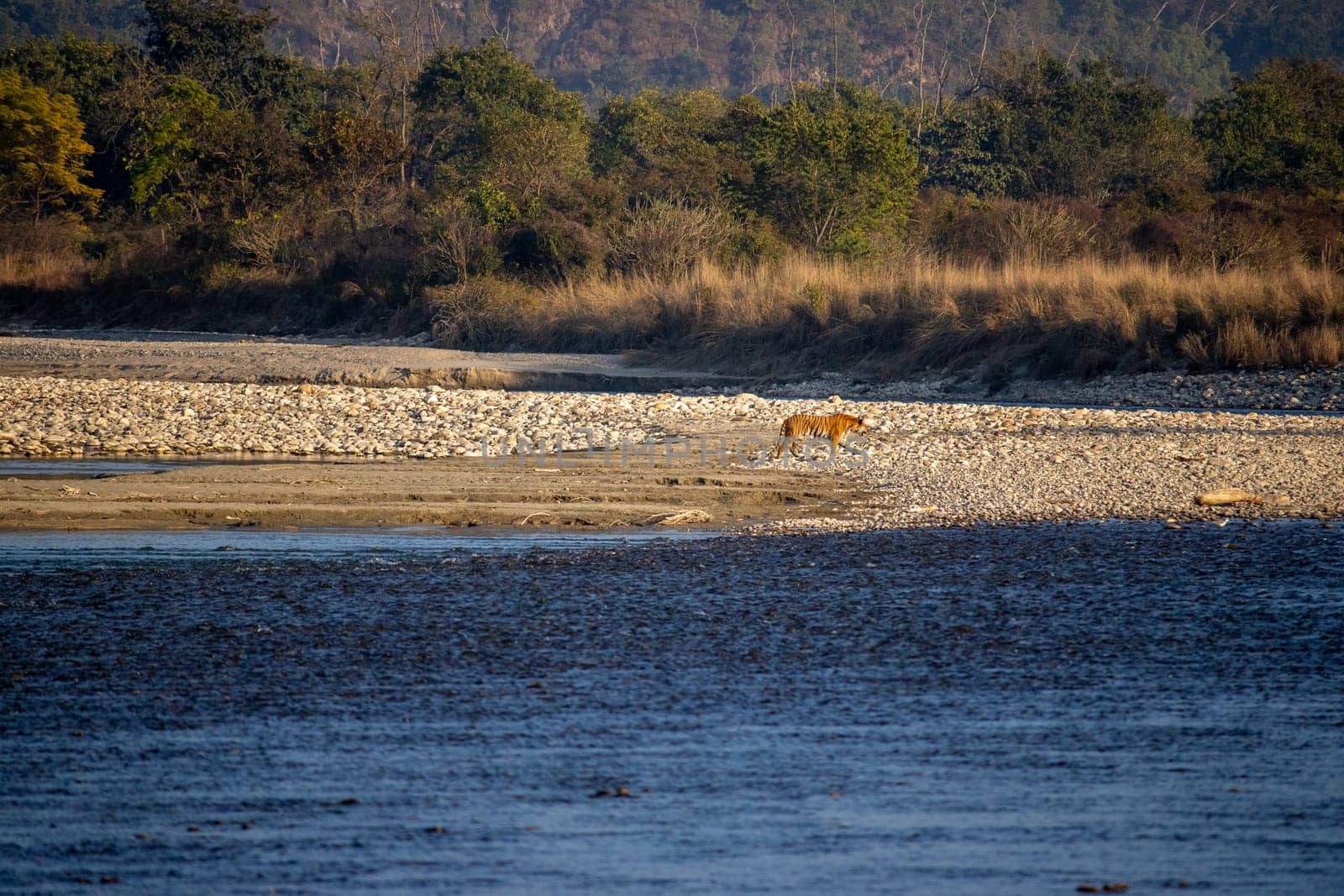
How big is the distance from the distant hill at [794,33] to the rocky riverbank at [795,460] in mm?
116065

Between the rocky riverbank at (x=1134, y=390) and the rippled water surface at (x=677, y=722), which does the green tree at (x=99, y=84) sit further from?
the rippled water surface at (x=677, y=722)

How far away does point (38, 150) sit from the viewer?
1997 inches

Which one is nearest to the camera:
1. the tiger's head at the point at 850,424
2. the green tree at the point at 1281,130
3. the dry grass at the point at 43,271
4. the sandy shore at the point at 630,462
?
the sandy shore at the point at 630,462

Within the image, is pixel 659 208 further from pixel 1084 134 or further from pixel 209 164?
pixel 1084 134

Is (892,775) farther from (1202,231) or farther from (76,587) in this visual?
(1202,231)

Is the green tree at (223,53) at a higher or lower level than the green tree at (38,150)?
higher

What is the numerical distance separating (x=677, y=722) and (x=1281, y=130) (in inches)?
1657

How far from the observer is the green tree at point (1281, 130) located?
3862 centimetres

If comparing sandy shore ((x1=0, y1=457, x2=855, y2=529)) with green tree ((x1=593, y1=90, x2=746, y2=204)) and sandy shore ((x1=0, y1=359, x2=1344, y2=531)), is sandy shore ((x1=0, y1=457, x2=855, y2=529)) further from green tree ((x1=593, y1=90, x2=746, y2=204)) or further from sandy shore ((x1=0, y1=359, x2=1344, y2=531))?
green tree ((x1=593, y1=90, x2=746, y2=204))

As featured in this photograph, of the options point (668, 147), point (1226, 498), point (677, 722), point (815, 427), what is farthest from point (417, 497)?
point (668, 147)

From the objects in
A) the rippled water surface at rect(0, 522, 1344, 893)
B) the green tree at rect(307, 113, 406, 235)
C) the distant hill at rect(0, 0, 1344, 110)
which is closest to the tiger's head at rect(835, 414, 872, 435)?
the rippled water surface at rect(0, 522, 1344, 893)

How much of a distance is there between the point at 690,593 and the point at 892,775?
9.81 ft

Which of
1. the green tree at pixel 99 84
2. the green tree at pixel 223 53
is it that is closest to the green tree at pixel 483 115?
the green tree at pixel 223 53

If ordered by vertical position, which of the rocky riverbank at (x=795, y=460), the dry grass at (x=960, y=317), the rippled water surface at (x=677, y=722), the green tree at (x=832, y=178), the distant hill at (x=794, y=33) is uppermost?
the distant hill at (x=794, y=33)
